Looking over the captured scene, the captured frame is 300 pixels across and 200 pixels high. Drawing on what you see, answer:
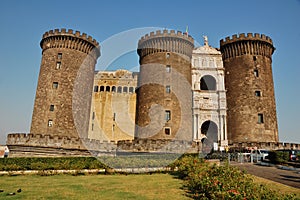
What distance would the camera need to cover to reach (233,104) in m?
34.7

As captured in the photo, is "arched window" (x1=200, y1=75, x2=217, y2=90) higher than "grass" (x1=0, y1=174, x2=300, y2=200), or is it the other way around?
"arched window" (x1=200, y1=75, x2=217, y2=90)

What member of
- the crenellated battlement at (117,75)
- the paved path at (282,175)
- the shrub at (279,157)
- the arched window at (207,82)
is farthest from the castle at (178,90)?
the paved path at (282,175)

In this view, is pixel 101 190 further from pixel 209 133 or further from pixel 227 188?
pixel 209 133

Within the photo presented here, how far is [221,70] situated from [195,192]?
28.7 metres

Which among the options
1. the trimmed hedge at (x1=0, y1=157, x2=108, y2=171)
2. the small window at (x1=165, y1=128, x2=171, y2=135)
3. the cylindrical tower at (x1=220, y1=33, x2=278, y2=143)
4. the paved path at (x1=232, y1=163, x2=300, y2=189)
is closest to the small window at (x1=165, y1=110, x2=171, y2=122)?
the small window at (x1=165, y1=128, x2=171, y2=135)

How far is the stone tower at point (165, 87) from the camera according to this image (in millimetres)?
31781

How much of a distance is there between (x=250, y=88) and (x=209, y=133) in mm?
8356

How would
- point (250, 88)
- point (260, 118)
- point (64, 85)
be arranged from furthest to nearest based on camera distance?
point (250, 88)
point (260, 118)
point (64, 85)

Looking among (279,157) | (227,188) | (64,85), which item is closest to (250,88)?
(279,157)

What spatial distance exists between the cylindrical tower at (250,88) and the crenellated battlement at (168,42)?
6046 mm

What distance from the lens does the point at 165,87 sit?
33.1 m

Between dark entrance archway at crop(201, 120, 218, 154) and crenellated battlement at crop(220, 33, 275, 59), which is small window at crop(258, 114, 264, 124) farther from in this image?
crenellated battlement at crop(220, 33, 275, 59)

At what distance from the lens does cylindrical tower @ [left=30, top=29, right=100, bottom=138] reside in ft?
101

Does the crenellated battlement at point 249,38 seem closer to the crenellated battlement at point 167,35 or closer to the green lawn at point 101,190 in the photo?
the crenellated battlement at point 167,35
